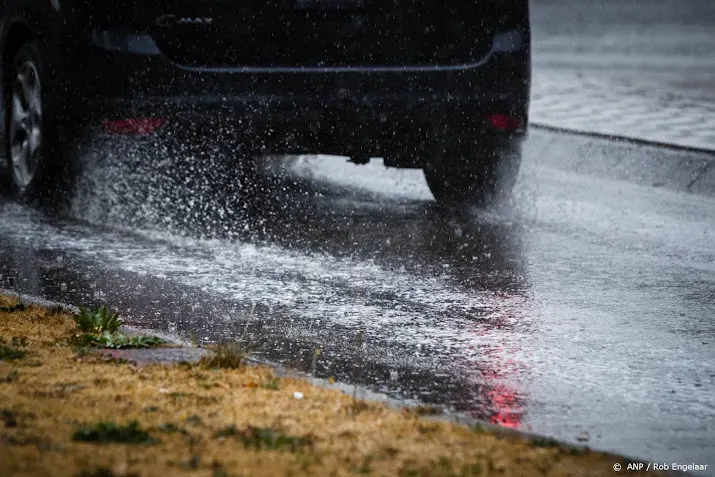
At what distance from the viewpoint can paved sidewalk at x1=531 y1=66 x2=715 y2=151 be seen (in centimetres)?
1091

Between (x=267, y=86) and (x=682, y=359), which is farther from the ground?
(x=267, y=86)

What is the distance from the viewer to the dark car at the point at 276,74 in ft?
23.7

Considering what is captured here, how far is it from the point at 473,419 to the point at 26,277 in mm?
2882

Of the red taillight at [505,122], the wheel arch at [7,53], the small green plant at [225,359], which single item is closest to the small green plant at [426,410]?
the small green plant at [225,359]

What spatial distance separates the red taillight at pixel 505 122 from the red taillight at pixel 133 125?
5.61 ft

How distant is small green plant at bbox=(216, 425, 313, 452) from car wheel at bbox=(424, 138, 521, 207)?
4435 mm

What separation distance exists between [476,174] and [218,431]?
4.78 m

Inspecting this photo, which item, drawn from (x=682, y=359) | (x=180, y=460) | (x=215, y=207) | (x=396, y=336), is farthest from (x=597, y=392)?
(x=215, y=207)

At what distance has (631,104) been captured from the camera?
501 inches

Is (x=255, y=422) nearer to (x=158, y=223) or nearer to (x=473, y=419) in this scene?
(x=473, y=419)

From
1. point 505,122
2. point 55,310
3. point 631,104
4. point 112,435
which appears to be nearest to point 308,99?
point 505,122

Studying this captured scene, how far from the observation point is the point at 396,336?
5.41 m

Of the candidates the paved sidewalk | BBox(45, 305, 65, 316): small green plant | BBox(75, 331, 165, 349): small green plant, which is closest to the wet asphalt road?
BBox(45, 305, 65, 316): small green plant

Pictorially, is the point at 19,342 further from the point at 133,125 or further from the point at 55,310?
the point at 133,125
